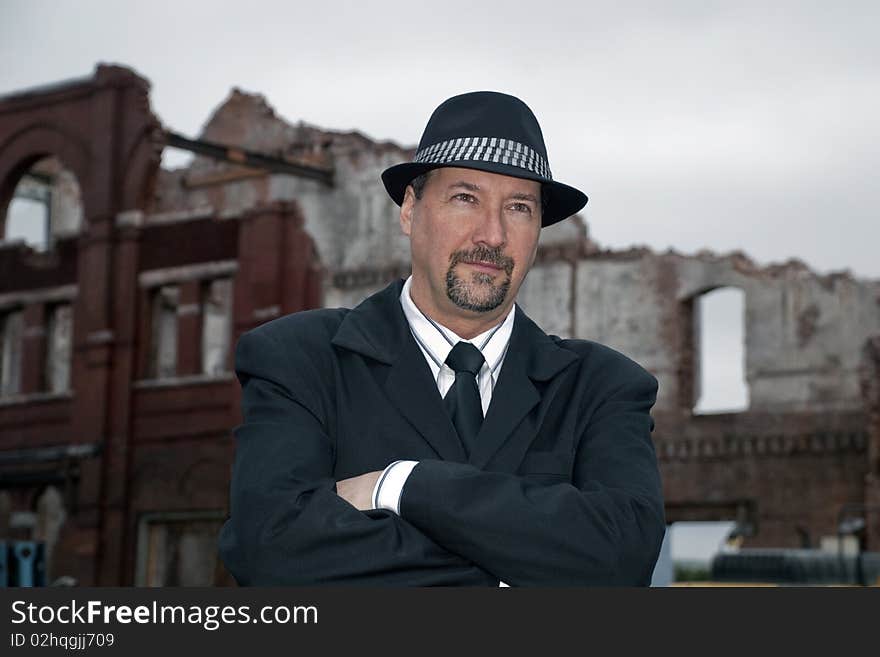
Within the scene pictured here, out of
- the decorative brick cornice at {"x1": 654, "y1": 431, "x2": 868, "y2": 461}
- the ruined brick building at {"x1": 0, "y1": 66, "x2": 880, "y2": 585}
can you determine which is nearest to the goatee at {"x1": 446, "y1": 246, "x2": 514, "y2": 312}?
the ruined brick building at {"x1": 0, "y1": 66, "x2": 880, "y2": 585}

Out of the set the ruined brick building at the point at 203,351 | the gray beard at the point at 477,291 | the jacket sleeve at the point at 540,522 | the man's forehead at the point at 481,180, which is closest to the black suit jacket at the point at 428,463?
the jacket sleeve at the point at 540,522

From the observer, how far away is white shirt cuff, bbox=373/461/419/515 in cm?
206

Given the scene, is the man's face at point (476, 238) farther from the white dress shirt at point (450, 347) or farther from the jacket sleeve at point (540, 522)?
the jacket sleeve at point (540, 522)

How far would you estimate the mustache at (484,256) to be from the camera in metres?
2.21

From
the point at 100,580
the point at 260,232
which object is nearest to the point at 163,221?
the point at 260,232

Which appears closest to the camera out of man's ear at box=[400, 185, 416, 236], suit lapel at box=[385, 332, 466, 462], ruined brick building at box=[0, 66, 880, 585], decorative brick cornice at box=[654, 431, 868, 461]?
suit lapel at box=[385, 332, 466, 462]

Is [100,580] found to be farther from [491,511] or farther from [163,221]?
[491,511]

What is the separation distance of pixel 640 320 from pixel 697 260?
1.54 metres

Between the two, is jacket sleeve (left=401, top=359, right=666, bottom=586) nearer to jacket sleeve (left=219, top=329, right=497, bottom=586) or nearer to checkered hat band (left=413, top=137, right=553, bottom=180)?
jacket sleeve (left=219, top=329, right=497, bottom=586)

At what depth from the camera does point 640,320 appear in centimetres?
2477

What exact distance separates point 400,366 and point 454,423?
0.45ft

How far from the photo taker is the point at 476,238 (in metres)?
2.22

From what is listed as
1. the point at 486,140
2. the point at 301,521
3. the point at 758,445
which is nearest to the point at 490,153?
the point at 486,140

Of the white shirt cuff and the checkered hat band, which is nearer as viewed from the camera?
the white shirt cuff
